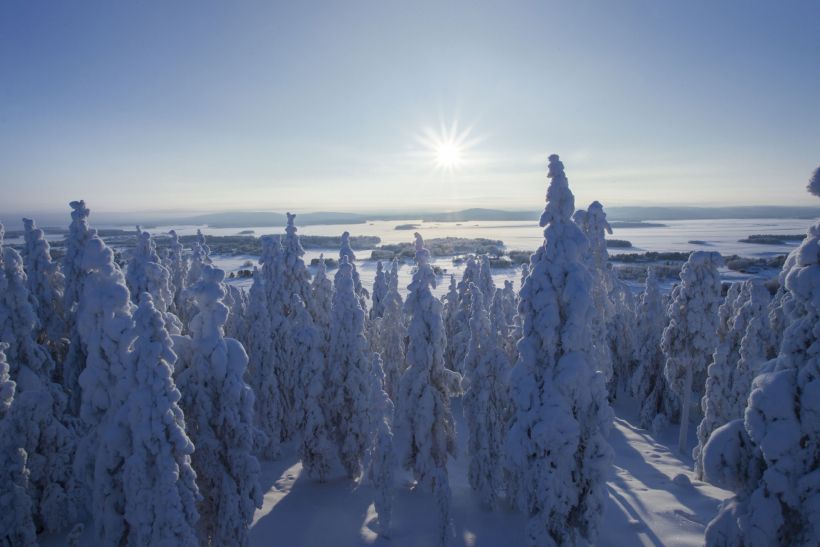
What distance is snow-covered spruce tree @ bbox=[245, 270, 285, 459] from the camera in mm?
23812

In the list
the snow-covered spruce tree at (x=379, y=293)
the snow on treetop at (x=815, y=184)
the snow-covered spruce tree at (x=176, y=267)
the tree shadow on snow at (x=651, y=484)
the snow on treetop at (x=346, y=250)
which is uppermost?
the snow on treetop at (x=815, y=184)

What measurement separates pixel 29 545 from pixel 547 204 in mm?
16999

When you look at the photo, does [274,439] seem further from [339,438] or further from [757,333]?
[757,333]

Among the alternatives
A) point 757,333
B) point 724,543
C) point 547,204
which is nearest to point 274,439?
point 547,204

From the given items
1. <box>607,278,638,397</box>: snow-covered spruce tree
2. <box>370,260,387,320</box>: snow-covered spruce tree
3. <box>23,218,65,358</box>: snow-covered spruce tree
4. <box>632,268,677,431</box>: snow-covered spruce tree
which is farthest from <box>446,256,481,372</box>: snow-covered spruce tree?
<box>23,218,65,358</box>: snow-covered spruce tree

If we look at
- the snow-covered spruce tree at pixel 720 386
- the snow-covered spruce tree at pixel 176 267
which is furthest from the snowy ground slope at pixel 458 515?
the snow-covered spruce tree at pixel 176 267

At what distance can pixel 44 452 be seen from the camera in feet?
50.0

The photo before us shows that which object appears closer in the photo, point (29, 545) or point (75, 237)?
Result: point (29, 545)

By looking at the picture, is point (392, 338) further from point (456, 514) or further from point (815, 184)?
point (815, 184)

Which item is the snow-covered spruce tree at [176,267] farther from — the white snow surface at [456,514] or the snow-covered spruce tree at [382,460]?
the snow-covered spruce tree at [382,460]

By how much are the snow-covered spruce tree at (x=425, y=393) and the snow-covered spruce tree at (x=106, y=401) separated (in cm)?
849

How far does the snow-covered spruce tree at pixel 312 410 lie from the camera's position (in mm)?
20141

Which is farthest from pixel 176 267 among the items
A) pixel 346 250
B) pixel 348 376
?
pixel 348 376

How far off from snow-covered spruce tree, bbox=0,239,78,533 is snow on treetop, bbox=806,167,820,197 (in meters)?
20.4
